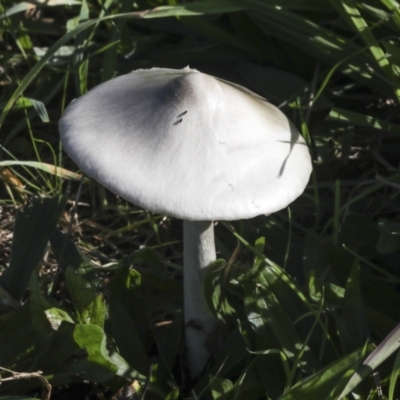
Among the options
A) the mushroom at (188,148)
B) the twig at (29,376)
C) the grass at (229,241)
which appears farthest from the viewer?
the grass at (229,241)

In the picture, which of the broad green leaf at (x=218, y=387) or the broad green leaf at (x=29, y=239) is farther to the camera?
the broad green leaf at (x=29, y=239)

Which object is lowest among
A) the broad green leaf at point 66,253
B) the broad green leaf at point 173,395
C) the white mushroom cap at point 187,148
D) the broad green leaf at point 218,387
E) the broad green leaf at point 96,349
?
the broad green leaf at point 173,395

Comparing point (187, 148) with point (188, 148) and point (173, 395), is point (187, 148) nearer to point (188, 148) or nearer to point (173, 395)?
point (188, 148)

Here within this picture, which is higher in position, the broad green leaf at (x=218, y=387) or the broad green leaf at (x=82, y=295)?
the broad green leaf at (x=82, y=295)

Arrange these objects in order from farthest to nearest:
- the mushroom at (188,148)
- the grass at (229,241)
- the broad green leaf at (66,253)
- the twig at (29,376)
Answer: the broad green leaf at (66,253)
the grass at (229,241)
the twig at (29,376)
the mushroom at (188,148)

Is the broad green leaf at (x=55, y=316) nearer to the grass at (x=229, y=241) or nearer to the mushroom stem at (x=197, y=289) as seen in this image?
the grass at (x=229, y=241)

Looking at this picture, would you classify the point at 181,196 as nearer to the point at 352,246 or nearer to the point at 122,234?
the point at 352,246

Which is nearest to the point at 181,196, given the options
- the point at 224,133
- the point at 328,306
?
the point at 224,133

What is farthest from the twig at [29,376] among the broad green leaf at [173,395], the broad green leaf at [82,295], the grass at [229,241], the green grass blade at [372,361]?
the green grass blade at [372,361]
